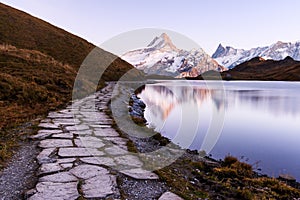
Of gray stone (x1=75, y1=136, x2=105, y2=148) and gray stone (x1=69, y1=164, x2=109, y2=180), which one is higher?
gray stone (x1=75, y1=136, x2=105, y2=148)

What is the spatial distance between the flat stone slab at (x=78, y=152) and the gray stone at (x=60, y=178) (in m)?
0.88

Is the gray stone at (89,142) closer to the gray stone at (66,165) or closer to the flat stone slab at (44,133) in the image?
the flat stone slab at (44,133)

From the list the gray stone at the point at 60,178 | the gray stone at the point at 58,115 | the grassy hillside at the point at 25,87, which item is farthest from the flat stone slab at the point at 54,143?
the gray stone at the point at 58,115

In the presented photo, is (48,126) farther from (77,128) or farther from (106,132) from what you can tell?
(106,132)

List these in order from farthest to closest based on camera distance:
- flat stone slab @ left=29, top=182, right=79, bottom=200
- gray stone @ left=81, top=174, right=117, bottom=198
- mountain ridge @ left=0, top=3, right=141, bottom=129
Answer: mountain ridge @ left=0, top=3, right=141, bottom=129
gray stone @ left=81, top=174, right=117, bottom=198
flat stone slab @ left=29, top=182, right=79, bottom=200

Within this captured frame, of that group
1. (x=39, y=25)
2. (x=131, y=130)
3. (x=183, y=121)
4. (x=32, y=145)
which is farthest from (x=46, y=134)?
(x=39, y=25)

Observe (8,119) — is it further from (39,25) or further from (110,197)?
(39,25)

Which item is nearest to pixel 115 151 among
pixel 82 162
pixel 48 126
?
pixel 82 162

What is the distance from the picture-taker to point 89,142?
5.62 metres

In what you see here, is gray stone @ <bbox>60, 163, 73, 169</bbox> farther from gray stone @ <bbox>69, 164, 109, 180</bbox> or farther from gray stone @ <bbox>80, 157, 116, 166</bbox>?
gray stone @ <bbox>80, 157, 116, 166</bbox>

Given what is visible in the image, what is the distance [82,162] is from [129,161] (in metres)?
0.87

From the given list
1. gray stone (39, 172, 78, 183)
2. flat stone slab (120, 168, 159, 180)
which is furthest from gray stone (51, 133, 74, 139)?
flat stone slab (120, 168, 159, 180)

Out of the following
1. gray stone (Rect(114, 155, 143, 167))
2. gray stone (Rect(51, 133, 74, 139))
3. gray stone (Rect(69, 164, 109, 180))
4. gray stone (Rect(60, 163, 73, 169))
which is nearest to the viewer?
gray stone (Rect(69, 164, 109, 180))

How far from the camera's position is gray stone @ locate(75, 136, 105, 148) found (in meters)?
5.38
